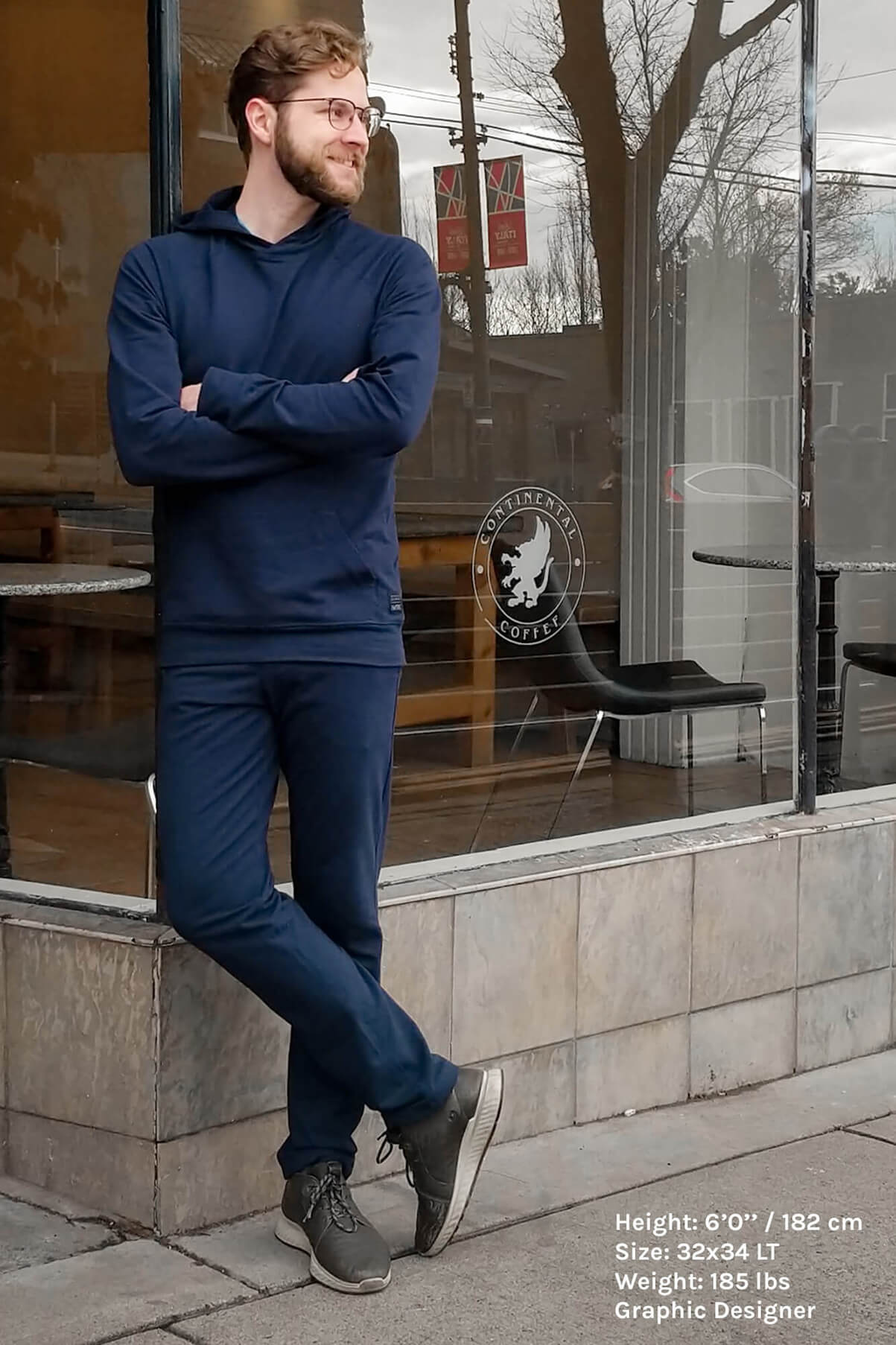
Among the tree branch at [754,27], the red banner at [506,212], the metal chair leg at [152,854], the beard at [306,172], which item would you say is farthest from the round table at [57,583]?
the tree branch at [754,27]

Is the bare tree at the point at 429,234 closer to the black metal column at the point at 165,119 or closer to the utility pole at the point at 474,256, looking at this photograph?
the utility pole at the point at 474,256

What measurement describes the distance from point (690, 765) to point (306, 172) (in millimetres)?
2109

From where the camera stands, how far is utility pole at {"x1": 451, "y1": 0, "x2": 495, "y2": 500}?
15.0 ft

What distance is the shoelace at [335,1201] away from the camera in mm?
3146

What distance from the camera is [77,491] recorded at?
663cm

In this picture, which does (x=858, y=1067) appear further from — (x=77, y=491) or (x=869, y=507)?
(x=77, y=491)

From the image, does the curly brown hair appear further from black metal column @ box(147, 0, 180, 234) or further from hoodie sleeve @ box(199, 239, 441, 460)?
hoodie sleeve @ box(199, 239, 441, 460)

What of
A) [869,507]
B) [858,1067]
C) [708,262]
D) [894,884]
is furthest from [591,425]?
[858,1067]

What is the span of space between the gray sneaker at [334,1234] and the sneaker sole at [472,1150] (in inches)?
4.7

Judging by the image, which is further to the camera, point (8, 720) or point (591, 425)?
point (591, 425)

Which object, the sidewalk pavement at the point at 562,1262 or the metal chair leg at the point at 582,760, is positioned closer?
the sidewalk pavement at the point at 562,1262

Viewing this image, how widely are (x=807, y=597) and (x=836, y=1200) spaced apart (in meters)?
1.63

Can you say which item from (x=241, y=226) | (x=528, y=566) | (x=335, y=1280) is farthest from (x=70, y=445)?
(x=335, y=1280)

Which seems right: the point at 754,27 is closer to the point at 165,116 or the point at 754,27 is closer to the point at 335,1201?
the point at 165,116
